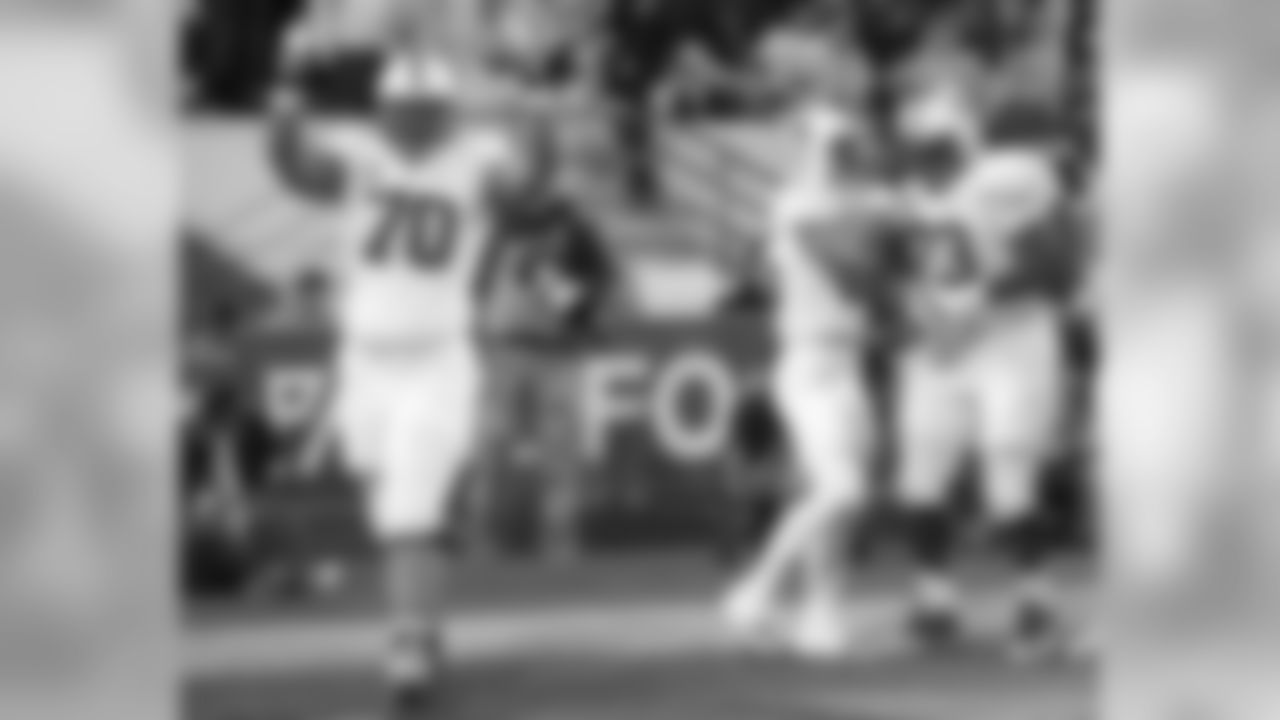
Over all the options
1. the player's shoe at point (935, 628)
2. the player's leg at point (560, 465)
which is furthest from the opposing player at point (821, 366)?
the player's leg at point (560, 465)

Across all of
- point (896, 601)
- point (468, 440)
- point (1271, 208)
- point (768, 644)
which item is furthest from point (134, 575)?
point (1271, 208)

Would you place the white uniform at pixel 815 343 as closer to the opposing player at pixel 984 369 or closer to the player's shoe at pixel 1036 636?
the opposing player at pixel 984 369

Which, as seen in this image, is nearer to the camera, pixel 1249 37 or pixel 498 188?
pixel 498 188

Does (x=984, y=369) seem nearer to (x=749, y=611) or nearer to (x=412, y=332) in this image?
(x=749, y=611)

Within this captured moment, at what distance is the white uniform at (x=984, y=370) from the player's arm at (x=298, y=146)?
833mm

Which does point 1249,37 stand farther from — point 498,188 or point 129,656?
point 129,656

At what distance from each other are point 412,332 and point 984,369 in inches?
32.2

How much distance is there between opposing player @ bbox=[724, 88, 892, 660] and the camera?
285 cm

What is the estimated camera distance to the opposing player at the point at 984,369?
2.92 metres

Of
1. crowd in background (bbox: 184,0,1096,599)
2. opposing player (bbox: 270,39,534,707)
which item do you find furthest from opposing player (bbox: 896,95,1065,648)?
opposing player (bbox: 270,39,534,707)

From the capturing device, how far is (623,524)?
2.83 m

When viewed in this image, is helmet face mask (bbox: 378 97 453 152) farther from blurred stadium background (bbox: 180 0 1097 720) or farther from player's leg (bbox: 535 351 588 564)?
player's leg (bbox: 535 351 588 564)

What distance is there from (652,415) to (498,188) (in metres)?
0.37

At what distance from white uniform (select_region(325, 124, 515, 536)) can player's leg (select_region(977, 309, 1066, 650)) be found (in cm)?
74
